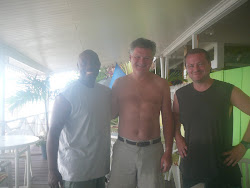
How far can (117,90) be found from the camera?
4.90 ft

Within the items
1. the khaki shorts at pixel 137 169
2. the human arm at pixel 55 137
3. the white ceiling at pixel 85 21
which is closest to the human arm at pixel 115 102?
the khaki shorts at pixel 137 169

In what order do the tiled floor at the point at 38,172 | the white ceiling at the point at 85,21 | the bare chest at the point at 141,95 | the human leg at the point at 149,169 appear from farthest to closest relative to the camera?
the tiled floor at the point at 38,172, the white ceiling at the point at 85,21, the bare chest at the point at 141,95, the human leg at the point at 149,169

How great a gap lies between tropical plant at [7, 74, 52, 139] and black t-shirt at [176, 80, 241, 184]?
401 cm

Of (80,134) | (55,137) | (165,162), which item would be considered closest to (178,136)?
(165,162)

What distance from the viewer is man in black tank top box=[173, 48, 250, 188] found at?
4.05 feet

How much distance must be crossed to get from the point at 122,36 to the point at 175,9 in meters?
1.71

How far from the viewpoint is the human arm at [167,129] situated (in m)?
1.36

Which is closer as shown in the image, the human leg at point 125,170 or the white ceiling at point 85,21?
the human leg at point 125,170

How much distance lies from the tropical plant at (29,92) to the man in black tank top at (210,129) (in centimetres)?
398

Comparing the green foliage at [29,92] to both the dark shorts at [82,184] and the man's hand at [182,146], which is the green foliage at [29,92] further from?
the man's hand at [182,146]

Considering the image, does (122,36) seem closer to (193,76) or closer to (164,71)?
(164,71)

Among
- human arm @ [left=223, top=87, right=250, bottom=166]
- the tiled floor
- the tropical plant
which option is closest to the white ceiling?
the tropical plant

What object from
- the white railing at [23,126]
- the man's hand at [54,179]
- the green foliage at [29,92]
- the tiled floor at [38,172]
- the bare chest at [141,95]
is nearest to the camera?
the man's hand at [54,179]

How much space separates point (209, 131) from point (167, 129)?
321 mm
